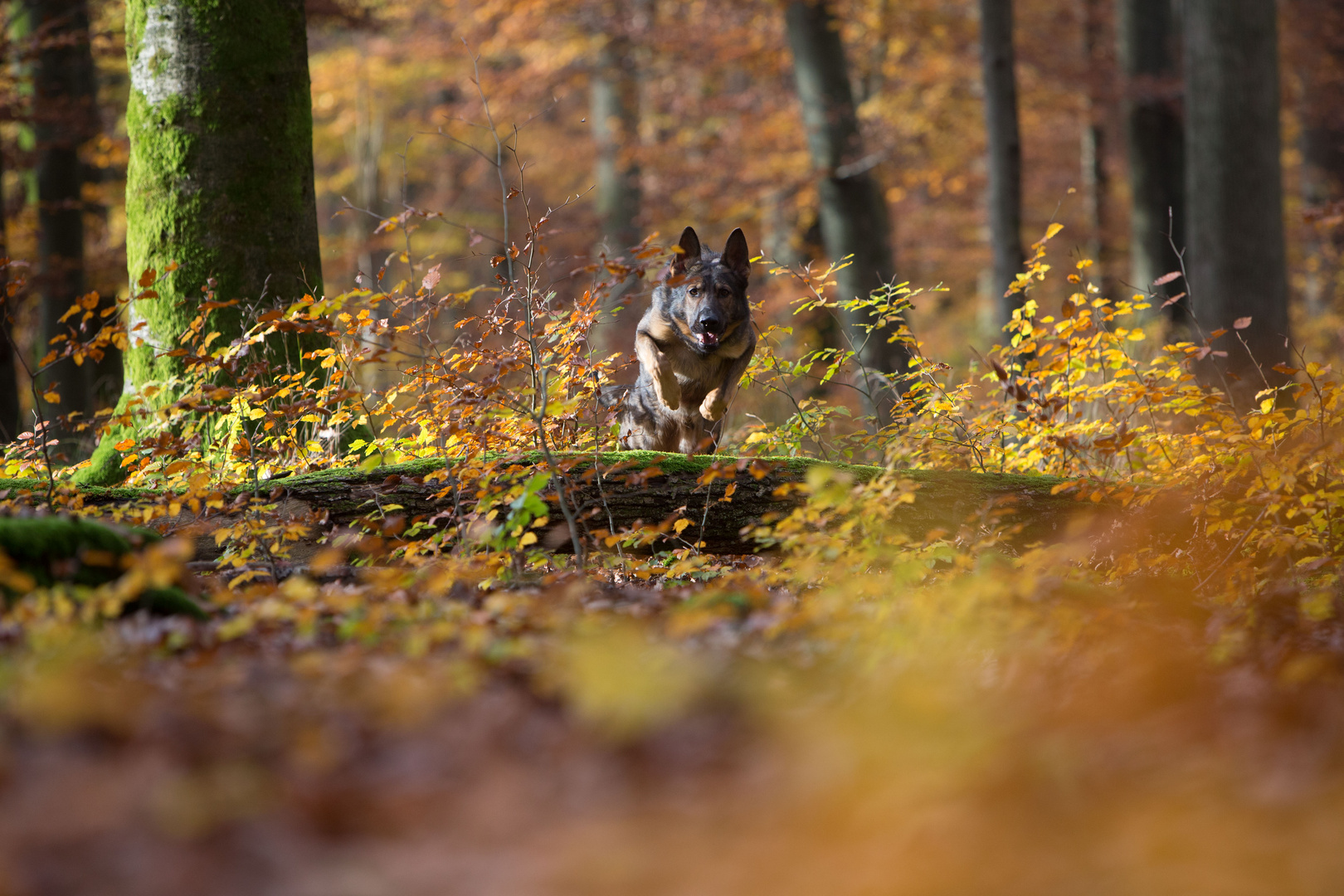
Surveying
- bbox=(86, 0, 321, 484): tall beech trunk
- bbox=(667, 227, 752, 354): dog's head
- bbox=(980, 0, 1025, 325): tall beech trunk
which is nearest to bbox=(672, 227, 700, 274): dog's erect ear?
bbox=(667, 227, 752, 354): dog's head

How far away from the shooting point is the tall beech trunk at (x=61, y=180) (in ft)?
44.6

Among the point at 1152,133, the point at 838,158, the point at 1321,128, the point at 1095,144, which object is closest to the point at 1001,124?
the point at 838,158

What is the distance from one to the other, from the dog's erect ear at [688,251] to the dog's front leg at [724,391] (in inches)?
33.9

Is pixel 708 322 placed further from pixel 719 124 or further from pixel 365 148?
pixel 365 148

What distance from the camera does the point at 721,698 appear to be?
2.94 meters

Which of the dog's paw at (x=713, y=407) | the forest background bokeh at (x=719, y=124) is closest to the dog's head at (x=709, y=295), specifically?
the dog's paw at (x=713, y=407)

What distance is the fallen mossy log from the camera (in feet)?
19.1

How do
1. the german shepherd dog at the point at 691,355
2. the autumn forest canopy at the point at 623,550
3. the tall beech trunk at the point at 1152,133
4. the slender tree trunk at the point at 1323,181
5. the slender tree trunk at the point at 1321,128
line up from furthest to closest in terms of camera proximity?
1. the slender tree trunk at the point at 1323,181
2. the slender tree trunk at the point at 1321,128
3. the tall beech trunk at the point at 1152,133
4. the german shepherd dog at the point at 691,355
5. the autumn forest canopy at the point at 623,550

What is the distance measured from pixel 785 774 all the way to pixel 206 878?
4.06ft

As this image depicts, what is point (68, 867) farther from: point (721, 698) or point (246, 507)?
point (246, 507)

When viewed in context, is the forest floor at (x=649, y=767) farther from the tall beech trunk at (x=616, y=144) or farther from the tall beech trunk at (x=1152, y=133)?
the tall beech trunk at (x=616, y=144)

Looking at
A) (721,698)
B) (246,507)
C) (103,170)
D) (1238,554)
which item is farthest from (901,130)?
(721,698)

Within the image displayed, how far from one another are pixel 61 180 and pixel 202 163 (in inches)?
319

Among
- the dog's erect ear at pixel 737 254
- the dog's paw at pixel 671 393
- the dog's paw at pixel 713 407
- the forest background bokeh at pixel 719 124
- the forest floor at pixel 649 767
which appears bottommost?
the forest floor at pixel 649 767
